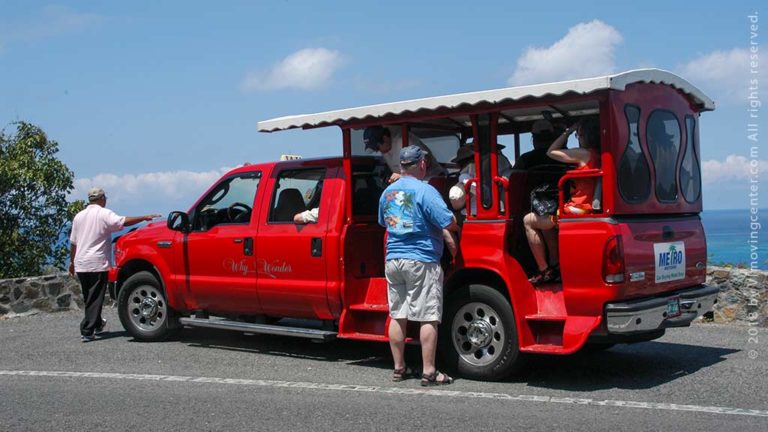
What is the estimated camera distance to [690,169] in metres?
7.71

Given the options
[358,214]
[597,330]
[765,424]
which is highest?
[358,214]

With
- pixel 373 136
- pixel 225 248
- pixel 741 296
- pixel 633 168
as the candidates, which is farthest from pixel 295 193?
pixel 741 296

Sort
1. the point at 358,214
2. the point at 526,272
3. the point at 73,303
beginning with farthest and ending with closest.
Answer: the point at 73,303, the point at 358,214, the point at 526,272

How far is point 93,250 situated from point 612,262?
6002 mm

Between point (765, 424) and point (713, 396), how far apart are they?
87 centimetres

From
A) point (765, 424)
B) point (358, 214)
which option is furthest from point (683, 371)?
point (358, 214)

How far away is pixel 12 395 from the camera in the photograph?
6.92m

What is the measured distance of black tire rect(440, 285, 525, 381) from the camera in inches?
273

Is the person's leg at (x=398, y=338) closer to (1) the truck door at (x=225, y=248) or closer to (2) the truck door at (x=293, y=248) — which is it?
(2) the truck door at (x=293, y=248)

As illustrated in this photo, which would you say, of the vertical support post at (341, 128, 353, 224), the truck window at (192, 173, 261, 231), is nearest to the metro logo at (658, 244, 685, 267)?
the vertical support post at (341, 128, 353, 224)

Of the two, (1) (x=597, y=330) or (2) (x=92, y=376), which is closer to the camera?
(1) (x=597, y=330)

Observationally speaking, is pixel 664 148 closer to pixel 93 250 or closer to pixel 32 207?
pixel 93 250

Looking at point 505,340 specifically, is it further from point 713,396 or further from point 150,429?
point 150,429

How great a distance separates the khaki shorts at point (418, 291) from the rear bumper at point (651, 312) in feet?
4.45
